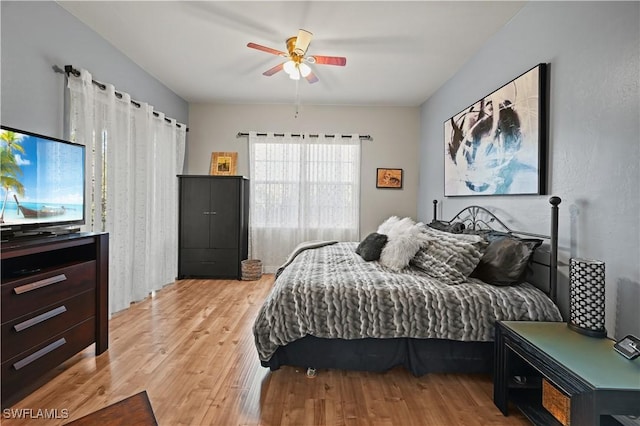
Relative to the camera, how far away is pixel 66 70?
2.72 meters

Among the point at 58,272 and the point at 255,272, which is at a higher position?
the point at 58,272

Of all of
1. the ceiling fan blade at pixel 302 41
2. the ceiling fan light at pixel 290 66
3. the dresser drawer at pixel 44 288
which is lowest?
the dresser drawer at pixel 44 288

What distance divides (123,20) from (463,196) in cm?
369

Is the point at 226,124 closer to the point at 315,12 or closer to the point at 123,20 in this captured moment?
the point at 123,20

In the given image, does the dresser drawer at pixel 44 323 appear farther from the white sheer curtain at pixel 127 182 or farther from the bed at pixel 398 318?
the bed at pixel 398 318

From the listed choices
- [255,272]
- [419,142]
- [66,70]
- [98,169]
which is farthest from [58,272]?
[419,142]

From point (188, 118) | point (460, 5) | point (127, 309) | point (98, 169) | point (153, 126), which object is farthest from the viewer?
point (188, 118)

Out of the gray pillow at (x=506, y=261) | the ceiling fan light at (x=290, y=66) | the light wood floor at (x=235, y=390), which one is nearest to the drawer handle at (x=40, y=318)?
the light wood floor at (x=235, y=390)

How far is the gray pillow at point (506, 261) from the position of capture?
2.26m

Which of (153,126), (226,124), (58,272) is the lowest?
(58,272)

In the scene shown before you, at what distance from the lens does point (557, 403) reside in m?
1.46

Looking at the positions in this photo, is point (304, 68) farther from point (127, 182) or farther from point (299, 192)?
point (299, 192)

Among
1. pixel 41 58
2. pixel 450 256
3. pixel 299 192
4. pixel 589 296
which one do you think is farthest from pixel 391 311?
pixel 299 192

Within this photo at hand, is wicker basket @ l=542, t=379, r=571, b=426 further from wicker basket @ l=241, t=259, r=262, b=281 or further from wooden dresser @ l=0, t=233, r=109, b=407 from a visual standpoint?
wicker basket @ l=241, t=259, r=262, b=281
